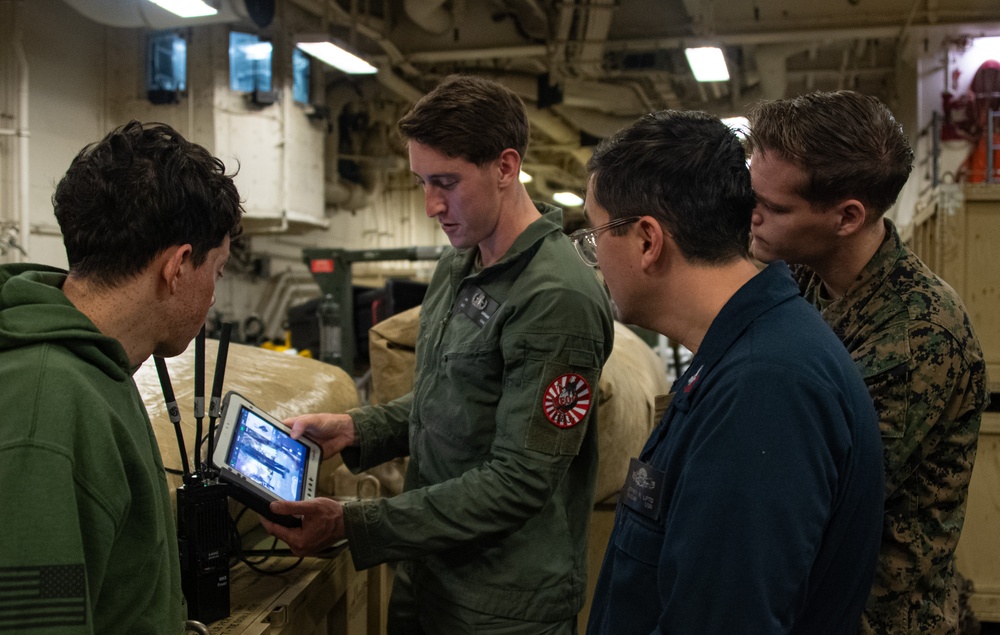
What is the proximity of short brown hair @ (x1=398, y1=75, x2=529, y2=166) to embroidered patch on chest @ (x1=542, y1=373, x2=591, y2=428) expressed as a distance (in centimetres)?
51

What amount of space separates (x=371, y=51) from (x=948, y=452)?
8997 millimetres

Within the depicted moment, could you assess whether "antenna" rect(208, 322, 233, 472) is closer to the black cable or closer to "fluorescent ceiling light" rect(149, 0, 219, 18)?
the black cable

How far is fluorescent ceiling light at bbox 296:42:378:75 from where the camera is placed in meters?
7.91

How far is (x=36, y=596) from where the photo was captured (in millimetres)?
945

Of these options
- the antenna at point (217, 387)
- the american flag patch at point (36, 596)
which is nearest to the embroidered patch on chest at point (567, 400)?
the antenna at point (217, 387)

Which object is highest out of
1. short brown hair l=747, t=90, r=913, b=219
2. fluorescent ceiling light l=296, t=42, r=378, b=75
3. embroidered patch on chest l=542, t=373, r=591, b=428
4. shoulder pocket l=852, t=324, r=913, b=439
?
fluorescent ceiling light l=296, t=42, r=378, b=75

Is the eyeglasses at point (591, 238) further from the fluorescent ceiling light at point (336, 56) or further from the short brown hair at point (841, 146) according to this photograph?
the fluorescent ceiling light at point (336, 56)

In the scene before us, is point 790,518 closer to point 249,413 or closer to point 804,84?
point 249,413

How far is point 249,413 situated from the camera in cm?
176

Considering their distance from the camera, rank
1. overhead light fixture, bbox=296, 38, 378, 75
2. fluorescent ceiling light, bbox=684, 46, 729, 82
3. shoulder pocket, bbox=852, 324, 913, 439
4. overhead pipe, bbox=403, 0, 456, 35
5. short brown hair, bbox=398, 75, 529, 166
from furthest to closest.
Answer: overhead pipe, bbox=403, 0, 456, 35, overhead light fixture, bbox=296, 38, 378, 75, fluorescent ceiling light, bbox=684, 46, 729, 82, short brown hair, bbox=398, 75, 529, 166, shoulder pocket, bbox=852, 324, 913, 439

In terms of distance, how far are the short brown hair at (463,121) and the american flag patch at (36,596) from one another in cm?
116

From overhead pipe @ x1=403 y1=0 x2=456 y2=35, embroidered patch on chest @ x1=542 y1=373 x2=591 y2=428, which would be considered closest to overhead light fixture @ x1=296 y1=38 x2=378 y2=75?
overhead pipe @ x1=403 y1=0 x2=456 y2=35

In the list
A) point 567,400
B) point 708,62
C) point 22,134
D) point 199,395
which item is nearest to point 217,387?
point 199,395

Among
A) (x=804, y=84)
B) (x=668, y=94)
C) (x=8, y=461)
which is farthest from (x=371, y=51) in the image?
(x=8, y=461)
